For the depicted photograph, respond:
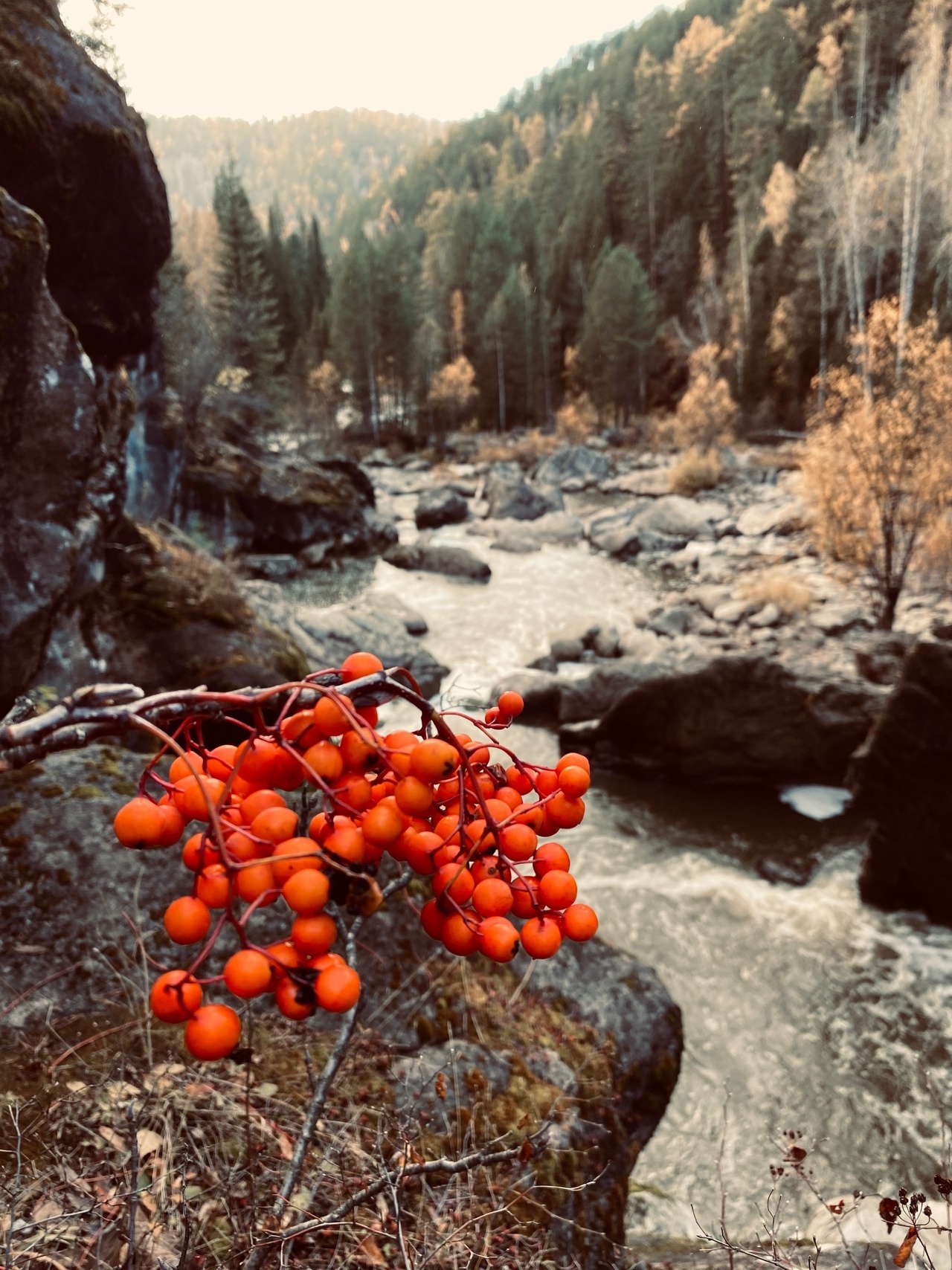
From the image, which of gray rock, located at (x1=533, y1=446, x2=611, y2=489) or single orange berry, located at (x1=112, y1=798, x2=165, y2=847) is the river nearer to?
single orange berry, located at (x1=112, y1=798, x2=165, y2=847)

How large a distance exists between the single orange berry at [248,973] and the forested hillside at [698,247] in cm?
3322

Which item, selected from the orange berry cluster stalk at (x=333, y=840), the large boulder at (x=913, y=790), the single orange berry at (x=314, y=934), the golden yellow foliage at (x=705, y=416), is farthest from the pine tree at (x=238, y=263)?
the single orange berry at (x=314, y=934)

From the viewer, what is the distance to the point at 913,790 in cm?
666

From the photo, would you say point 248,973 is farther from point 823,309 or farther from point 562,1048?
point 823,309

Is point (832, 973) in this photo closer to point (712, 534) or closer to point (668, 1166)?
point (668, 1166)

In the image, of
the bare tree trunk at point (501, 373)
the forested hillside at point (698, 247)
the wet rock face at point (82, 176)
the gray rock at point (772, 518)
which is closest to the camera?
the wet rock face at point (82, 176)

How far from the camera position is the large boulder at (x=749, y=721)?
9008 mm

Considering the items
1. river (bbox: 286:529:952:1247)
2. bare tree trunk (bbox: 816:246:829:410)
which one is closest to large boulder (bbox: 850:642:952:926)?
river (bbox: 286:529:952:1247)

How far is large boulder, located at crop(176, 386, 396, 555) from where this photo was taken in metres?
18.8

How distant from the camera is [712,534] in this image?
23.5 metres

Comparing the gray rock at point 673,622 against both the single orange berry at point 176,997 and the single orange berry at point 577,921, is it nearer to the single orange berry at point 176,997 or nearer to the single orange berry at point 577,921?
the single orange berry at point 577,921

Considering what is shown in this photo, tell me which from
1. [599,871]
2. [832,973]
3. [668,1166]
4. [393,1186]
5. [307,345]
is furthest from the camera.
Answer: [307,345]

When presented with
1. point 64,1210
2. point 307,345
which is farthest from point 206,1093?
point 307,345

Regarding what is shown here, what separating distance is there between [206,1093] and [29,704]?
6.38 ft
